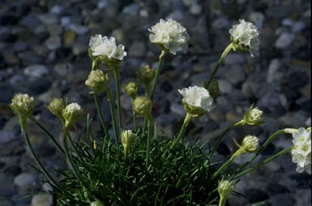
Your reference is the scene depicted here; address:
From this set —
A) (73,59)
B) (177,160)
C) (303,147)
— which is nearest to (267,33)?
(73,59)

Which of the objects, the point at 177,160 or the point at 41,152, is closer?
the point at 177,160

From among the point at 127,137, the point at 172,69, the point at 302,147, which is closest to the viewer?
the point at 302,147

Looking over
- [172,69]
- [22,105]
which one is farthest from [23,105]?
[172,69]

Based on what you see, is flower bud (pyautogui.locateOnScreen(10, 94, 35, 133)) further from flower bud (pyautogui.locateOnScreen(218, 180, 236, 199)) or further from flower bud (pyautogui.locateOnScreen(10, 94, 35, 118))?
flower bud (pyautogui.locateOnScreen(218, 180, 236, 199))

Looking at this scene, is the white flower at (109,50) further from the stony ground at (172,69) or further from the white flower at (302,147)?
the stony ground at (172,69)

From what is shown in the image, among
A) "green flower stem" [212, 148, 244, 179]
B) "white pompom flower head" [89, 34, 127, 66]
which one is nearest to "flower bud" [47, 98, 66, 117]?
"white pompom flower head" [89, 34, 127, 66]

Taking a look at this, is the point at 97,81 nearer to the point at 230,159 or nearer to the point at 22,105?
the point at 22,105

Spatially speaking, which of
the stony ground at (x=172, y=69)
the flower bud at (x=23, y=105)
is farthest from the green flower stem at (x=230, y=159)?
the stony ground at (x=172, y=69)

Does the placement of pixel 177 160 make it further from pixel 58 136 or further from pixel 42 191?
pixel 58 136
